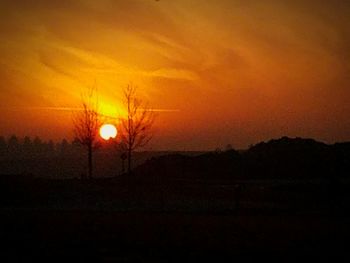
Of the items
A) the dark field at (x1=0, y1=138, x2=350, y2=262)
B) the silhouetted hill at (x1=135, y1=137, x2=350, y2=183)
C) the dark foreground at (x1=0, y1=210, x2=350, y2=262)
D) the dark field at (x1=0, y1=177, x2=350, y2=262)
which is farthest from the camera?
the silhouetted hill at (x1=135, y1=137, x2=350, y2=183)

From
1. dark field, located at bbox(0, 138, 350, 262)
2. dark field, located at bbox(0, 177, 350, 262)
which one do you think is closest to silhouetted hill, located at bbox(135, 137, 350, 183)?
dark field, located at bbox(0, 138, 350, 262)

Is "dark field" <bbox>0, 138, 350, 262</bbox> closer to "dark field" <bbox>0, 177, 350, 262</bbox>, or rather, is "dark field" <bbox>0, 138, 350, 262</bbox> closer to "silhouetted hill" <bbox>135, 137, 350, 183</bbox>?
"dark field" <bbox>0, 177, 350, 262</bbox>

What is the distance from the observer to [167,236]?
20.6 meters

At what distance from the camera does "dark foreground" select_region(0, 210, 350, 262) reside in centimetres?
1728

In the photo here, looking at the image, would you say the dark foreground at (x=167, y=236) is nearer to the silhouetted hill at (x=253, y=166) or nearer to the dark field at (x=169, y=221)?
the dark field at (x=169, y=221)

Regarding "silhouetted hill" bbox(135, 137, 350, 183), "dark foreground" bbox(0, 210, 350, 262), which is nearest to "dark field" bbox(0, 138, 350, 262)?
"dark foreground" bbox(0, 210, 350, 262)

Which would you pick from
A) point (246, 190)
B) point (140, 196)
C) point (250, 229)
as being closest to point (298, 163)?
point (246, 190)

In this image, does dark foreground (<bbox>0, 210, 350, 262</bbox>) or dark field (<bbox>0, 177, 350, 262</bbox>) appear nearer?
dark foreground (<bbox>0, 210, 350, 262</bbox>)

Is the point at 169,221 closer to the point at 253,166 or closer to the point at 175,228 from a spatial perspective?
the point at 175,228

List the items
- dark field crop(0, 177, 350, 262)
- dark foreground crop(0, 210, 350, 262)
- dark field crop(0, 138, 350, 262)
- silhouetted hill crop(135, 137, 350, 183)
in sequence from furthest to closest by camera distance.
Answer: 1. silhouetted hill crop(135, 137, 350, 183)
2. dark field crop(0, 138, 350, 262)
3. dark field crop(0, 177, 350, 262)
4. dark foreground crop(0, 210, 350, 262)

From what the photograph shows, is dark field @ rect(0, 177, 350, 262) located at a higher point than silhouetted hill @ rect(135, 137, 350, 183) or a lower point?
lower

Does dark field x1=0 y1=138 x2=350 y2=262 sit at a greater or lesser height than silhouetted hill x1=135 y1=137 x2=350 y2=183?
lesser

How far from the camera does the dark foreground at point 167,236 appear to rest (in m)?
17.3

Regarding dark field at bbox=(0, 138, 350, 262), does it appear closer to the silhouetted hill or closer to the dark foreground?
the dark foreground
